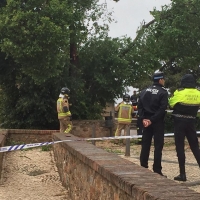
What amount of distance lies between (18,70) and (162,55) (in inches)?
230

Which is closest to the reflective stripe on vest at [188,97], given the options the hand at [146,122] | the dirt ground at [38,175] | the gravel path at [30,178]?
the hand at [146,122]

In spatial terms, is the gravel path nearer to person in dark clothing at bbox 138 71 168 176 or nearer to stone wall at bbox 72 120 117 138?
person in dark clothing at bbox 138 71 168 176

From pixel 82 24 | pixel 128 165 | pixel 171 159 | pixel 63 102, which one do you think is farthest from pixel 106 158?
pixel 82 24

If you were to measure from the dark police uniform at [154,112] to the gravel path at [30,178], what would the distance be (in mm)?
1633

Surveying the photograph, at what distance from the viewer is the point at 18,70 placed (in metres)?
18.5

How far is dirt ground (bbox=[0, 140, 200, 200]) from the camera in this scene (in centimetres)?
793

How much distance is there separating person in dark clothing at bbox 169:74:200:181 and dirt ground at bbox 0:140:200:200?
0.58 metres

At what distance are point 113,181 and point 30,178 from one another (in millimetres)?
5641

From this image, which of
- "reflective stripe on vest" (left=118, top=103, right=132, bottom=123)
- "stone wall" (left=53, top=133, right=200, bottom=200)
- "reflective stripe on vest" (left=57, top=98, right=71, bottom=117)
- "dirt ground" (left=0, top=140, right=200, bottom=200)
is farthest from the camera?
"reflective stripe on vest" (left=118, top=103, right=132, bottom=123)

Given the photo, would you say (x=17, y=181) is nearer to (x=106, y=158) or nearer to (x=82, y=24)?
(x=106, y=158)

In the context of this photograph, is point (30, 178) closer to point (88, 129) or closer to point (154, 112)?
point (154, 112)

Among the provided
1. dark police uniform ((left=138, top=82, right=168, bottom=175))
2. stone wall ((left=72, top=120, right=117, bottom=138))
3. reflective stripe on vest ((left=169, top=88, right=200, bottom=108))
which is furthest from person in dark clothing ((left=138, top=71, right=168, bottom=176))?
stone wall ((left=72, top=120, right=117, bottom=138))

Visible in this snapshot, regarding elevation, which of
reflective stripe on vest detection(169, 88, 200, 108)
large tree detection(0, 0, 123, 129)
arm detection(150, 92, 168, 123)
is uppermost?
large tree detection(0, 0, 123, 129)

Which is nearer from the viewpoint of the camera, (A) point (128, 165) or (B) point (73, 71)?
(A) point (128, 165)
